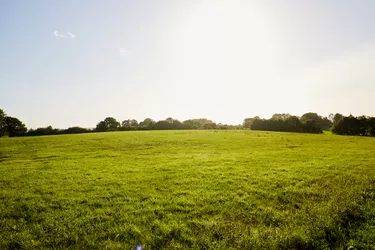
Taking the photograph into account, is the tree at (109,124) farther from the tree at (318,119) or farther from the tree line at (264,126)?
the tree at (318,119)

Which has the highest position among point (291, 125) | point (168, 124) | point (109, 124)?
point (168, 124)

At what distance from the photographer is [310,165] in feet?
66.7

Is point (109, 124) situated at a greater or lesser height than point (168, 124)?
lesser

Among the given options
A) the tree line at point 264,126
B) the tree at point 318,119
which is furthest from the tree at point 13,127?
the tree at point 318,119

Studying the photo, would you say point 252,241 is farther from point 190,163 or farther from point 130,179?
point 190,163

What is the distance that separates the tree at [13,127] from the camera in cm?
9360

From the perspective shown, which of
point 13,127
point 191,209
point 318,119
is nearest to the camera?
point 191,209

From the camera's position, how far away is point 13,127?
95.9m

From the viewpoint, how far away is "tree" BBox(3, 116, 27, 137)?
9360 cm

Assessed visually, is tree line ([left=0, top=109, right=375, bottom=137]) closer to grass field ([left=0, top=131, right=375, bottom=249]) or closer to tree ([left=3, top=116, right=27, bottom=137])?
tree ([left=3, top=116, right=27, bottom=137])

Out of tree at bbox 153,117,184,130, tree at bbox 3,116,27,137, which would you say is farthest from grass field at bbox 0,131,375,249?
tree at bbox 153,117,184,130

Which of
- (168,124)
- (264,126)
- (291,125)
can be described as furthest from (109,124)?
(291,125)

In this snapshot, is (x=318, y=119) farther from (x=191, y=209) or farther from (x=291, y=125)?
(x=191, y=209)

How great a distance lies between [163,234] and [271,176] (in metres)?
10.8
